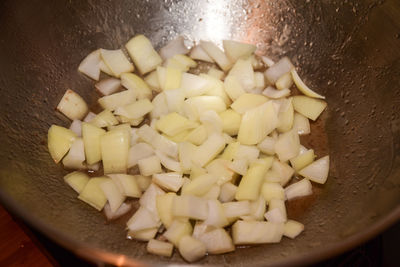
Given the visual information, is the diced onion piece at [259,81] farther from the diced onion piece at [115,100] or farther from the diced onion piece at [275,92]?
the diced onion piece at [115,100]

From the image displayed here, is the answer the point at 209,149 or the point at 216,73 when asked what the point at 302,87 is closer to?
the point at 216,73

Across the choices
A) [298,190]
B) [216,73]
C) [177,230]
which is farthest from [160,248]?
[216,73]

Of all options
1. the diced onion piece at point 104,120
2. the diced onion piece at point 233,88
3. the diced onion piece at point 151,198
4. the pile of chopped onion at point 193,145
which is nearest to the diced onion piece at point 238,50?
the pile of chopped onion at point 193,145

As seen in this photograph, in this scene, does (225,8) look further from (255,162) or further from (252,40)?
(255,162)

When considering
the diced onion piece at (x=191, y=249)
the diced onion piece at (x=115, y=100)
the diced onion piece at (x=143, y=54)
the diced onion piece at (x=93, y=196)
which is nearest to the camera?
the diced onion piece at (x=191, y=249)

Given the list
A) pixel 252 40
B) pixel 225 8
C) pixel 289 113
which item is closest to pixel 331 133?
pixel 289 113
